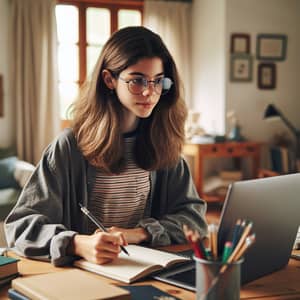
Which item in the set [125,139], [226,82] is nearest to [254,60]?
[226,82]

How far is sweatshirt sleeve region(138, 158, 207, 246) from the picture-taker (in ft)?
4.93

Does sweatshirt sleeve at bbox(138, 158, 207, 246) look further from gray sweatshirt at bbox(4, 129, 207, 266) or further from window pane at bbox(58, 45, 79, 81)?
window pane at bbox(58, 45, 79, 81)

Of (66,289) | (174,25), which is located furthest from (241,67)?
(66,289)

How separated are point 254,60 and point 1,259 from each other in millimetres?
4669

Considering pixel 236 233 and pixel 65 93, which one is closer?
pixel 236 233

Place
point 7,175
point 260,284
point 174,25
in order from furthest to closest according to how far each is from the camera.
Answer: point 174,25 < point 7,175 < point 260,284

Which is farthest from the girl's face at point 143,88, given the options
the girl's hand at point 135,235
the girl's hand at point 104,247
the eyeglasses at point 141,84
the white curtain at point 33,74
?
the white curtain at point 33,74

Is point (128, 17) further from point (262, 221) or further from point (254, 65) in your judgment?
point (262, 221)

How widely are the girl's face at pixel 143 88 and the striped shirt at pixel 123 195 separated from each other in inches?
7.3

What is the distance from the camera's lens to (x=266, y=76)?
18.2 ft

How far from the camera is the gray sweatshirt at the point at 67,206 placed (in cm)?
134

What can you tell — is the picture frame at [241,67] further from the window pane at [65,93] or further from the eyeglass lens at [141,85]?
the eyeglass lens at [141,85]

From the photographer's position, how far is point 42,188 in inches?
57.8

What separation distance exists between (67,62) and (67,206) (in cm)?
417
